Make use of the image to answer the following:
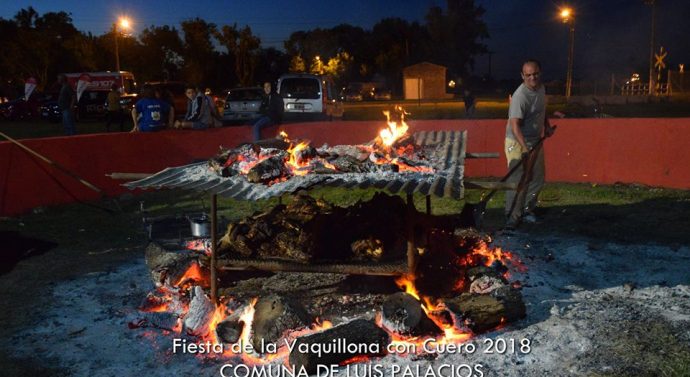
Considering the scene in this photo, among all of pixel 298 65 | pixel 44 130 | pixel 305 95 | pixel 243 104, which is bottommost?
pixel 44 130

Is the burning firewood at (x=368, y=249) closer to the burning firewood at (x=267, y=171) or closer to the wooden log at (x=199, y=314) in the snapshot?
the burning firewood at (x=267, y=171)

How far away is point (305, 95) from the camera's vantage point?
59.7 feet

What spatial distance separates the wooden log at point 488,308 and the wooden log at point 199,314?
190 cm

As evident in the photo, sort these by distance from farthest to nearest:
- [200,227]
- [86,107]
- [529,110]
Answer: [86,107] → [529,110] → [200,227]

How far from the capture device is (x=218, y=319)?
4.56m

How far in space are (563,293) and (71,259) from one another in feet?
17.5

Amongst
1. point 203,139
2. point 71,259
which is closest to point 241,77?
point 203,139

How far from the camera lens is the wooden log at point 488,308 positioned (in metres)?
4.20

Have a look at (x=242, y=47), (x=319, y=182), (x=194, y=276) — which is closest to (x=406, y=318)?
(x=319, y=182)

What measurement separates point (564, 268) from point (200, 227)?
3.88 meters

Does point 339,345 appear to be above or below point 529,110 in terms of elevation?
below

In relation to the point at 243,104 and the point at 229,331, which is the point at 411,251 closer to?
the point at 229,331

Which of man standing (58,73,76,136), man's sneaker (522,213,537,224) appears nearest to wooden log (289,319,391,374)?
man's sneaker (522,213,537,224)

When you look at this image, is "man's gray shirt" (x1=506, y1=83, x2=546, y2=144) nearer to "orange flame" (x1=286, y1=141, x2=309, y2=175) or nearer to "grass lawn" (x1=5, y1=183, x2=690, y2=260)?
"grass lawn" (x1=5, y1=183, x2=690, y2=260)
